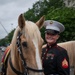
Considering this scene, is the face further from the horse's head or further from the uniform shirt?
the horse's head

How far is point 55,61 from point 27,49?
0.82 metres

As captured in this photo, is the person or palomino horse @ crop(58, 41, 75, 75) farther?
palomino horse @ crop(58, 41, 75, 75)

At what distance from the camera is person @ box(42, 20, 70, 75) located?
6.00 metres

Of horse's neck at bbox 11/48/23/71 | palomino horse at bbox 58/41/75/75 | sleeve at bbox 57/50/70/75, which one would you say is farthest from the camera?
palomino horse at bbox 58/41/75/75

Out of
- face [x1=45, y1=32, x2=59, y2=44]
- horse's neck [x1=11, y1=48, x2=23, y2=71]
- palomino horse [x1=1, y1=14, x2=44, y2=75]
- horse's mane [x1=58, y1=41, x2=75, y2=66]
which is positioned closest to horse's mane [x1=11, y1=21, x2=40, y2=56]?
palomino horse [x1=1, y1=14, x2=44, y2=75]

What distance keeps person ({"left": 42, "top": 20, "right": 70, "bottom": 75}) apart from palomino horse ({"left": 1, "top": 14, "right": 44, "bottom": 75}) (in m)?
0.49

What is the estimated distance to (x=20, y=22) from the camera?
18.4 ft

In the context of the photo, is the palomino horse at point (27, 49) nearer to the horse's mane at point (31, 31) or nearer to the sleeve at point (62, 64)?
the horse's mane at point (31, 31)

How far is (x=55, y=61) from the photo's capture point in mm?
6121

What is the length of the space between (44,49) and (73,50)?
4019 millimetres

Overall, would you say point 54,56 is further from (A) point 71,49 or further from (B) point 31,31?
(A) point 71,49

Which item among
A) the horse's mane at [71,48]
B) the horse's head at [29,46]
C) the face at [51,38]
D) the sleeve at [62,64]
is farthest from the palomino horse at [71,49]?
the horse's head at [29,46]

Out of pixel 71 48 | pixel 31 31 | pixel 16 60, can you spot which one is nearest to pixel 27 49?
pixel 31 31

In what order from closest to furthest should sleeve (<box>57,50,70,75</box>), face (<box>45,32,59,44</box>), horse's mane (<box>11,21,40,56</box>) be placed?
horse's mane (<box>11,21,40,56</box>)
sleeve (<box>57,50,70,75</box>)
face (<box>45,32,59,44</box>)
